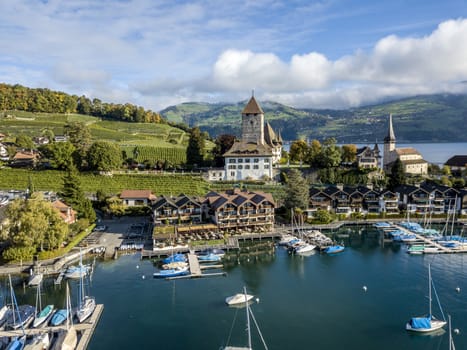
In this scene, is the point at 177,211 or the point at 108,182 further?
the point at 108,182

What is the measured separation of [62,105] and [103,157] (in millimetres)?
66363

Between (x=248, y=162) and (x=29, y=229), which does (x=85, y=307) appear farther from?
(x=248, y=162)

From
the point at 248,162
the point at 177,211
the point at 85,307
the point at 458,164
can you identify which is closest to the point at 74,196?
the point at 177,211

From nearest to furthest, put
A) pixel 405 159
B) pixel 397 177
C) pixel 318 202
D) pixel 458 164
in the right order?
pixel 318 202
pixel 397 177
pixel 405 159
pixel 458 164

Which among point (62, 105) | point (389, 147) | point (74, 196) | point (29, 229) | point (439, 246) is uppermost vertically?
point (62, 105)

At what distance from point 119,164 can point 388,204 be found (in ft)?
175

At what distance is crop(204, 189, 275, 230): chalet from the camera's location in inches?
2132

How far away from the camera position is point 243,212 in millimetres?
55031

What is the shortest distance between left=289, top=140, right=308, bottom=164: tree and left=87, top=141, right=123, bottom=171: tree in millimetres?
39971

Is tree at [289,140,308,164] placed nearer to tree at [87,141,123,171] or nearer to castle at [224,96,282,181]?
castle at [224,96,282,181]

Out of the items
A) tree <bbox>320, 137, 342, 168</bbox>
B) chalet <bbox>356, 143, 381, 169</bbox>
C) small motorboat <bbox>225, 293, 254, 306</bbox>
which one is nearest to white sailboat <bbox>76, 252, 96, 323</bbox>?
small motorboat <bbox>225, 293, 254, 306</bbox>

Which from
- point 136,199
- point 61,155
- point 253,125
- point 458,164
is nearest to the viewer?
point 136,199

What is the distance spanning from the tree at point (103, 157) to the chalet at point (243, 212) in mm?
27958

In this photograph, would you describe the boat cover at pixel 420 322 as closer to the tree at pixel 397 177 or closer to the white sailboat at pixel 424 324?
the white sailboat at pixel 424 324
